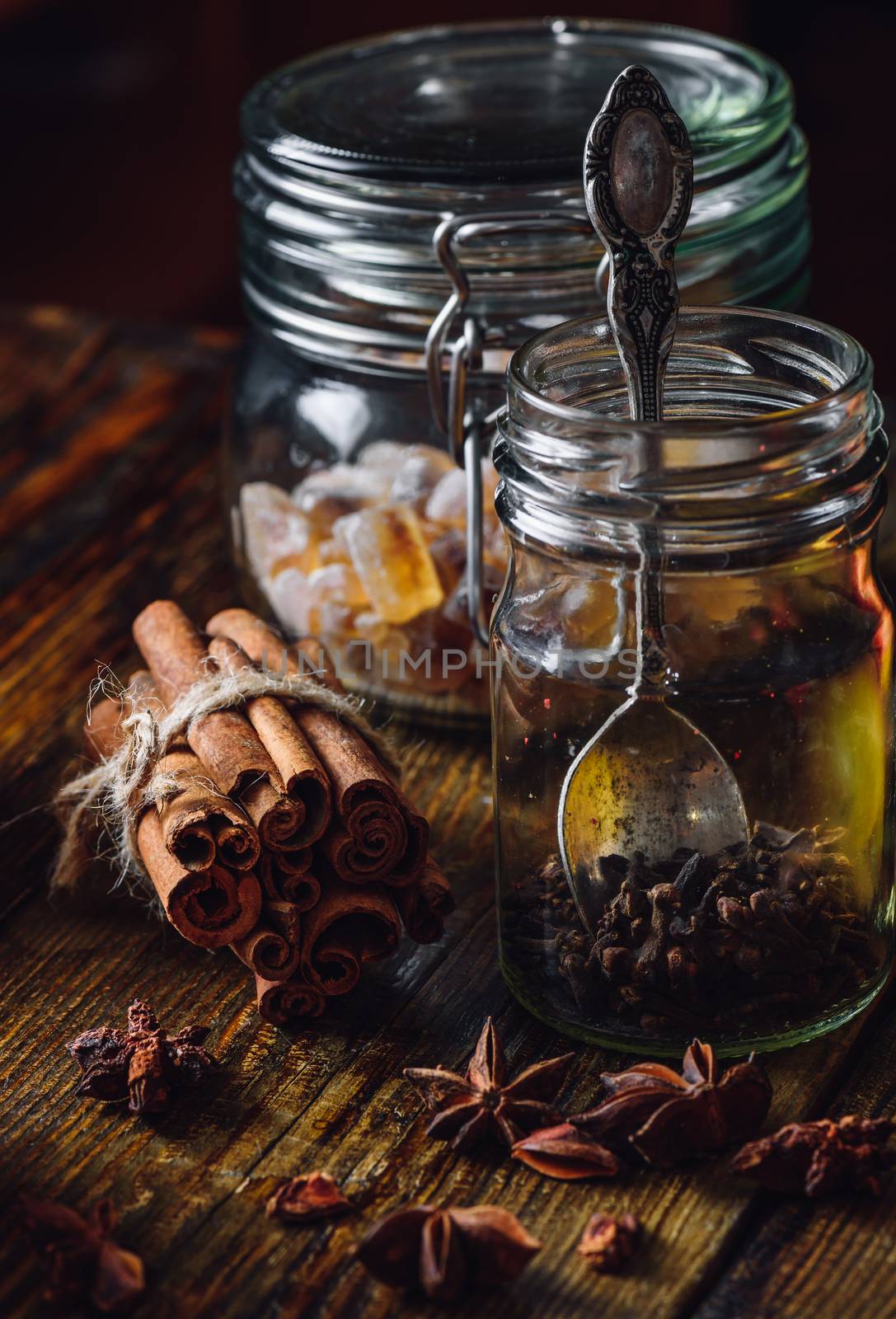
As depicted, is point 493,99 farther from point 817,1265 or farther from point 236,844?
point 817,1265

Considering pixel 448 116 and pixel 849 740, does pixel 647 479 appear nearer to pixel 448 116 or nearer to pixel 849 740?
pixel 849 740

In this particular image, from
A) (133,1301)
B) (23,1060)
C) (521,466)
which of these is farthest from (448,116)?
(133,1301)

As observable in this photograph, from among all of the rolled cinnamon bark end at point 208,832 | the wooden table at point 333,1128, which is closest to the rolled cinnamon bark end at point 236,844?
the rolled cinnamon bark end at point 208,832

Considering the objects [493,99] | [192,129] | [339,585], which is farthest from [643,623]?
[192,129]

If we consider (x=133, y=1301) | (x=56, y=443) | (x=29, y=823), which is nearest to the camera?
(x=133, y=1301)

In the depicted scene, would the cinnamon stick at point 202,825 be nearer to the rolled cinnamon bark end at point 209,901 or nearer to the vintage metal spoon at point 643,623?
the rolled cinnamon bark end at point 209,901

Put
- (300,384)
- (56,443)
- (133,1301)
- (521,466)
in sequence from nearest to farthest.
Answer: (133,1301), (521,466), (300,384), (56,443)

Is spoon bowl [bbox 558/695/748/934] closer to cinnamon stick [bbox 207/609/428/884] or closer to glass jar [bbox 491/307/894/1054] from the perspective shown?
glass jar [bbox 491/307/894/1054]
